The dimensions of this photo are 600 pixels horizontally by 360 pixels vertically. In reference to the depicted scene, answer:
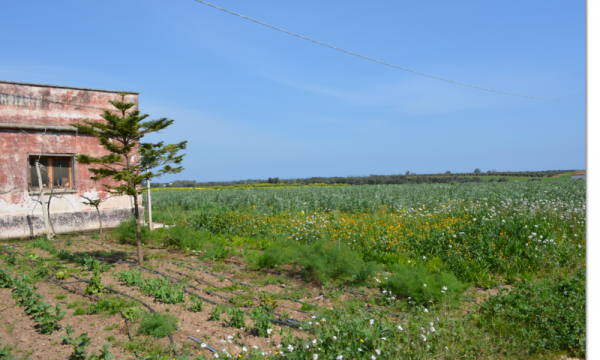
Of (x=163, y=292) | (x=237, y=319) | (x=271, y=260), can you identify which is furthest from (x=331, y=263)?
(x=163, y=292)

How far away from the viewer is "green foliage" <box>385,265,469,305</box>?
5027 mm

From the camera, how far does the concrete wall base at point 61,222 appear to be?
1148 cm

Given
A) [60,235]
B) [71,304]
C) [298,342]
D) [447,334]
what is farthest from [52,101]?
[447,334]

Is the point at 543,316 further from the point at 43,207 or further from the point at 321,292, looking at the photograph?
the point at 43,207

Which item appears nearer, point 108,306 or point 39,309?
point 39,309

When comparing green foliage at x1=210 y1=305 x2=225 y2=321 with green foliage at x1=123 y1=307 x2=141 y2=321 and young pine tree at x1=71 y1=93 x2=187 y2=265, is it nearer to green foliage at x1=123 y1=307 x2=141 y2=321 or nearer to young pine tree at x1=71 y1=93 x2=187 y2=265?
green foliage at x1=123 y1=307 x2=141 y2=321

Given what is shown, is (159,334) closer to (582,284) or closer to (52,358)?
(52,358)

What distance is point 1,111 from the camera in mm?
11469

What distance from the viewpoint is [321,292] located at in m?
6.08

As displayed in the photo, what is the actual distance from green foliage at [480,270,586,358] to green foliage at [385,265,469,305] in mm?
437

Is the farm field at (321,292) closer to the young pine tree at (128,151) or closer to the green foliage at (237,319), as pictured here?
the green foliage at (237,319)

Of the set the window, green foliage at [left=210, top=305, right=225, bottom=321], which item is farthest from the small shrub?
the window

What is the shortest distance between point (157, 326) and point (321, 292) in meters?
2.84

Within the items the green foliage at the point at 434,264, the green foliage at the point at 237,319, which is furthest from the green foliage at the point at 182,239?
the green foliage at the point at 434,264
